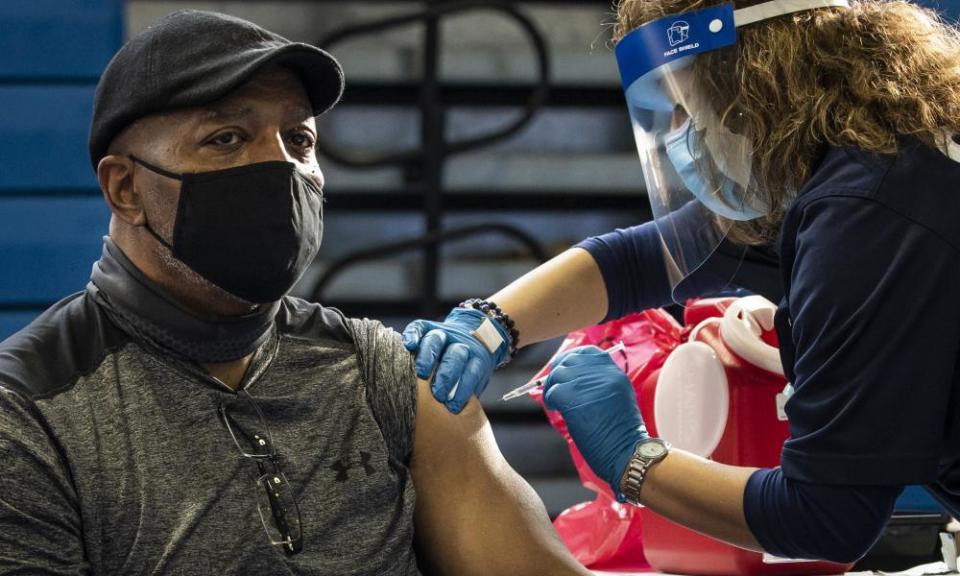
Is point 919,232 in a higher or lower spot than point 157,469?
higher

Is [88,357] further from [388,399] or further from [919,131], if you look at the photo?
[919,131]

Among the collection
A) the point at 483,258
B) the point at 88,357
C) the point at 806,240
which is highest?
the point at 806,240

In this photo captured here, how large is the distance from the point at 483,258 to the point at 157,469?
2405mm

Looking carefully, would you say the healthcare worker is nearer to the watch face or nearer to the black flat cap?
the watch face

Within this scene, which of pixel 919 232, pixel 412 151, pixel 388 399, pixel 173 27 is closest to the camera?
pixel 919 232

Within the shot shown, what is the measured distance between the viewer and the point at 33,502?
1.54m

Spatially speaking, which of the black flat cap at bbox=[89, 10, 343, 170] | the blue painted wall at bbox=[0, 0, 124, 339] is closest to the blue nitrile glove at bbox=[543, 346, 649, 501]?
the black flat cap at bbox=[89, 10, 343, 170]

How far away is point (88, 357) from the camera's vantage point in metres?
1.72

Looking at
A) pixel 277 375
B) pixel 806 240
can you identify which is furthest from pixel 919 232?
pixel 277 375

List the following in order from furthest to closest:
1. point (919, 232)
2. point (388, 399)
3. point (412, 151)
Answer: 1. point (412, 151)
2. point (388, 399)
3. point (919, 232)

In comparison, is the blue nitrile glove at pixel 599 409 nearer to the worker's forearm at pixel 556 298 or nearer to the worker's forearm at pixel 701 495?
the worker's forearm at pixel 701 495

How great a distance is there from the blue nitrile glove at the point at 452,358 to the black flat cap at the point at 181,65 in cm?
50

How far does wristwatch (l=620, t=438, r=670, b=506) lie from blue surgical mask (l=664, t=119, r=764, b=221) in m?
0.38

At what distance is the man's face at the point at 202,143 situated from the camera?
175 cm
